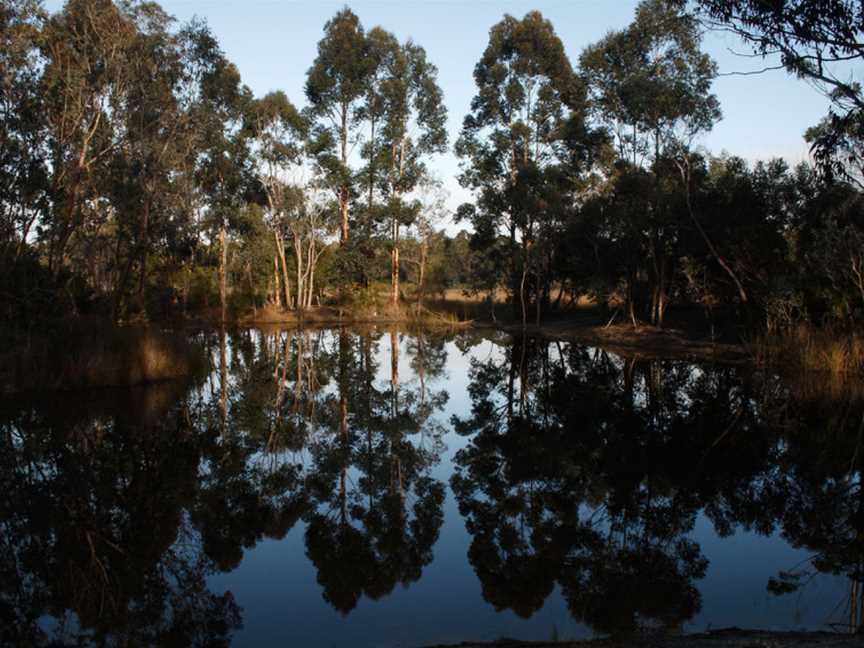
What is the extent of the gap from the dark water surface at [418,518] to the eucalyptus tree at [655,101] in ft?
46.7

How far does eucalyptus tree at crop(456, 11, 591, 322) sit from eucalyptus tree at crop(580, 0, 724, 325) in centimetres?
545

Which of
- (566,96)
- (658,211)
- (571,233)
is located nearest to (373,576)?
(658,211)

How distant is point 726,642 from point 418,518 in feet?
12.8

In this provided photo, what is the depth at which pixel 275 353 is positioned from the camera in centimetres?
2570

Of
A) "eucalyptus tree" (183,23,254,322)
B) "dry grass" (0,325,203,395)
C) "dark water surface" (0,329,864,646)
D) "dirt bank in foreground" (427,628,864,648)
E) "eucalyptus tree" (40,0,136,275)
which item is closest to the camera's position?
"dirt bank in foreground" (427,628,864,648)

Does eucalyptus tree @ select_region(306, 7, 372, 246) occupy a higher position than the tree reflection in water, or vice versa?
eucalyptus tree @ select_region(306, 7, 372, 246)

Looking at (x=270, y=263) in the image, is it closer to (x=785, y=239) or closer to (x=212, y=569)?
(x=785, y=239)

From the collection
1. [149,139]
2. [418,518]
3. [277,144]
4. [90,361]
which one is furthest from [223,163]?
[418,518]

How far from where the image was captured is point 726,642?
4613 mm

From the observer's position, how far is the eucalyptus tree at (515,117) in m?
39.6

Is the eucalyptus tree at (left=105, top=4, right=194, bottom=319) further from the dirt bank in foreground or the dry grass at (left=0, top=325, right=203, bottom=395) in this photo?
the dirt bank in foreground

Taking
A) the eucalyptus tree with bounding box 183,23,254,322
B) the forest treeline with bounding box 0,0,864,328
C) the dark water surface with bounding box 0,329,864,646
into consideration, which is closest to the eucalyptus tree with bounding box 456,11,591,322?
the forest treeline with bounding box 0,0,864,328

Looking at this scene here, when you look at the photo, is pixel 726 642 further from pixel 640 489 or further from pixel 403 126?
pixel 403 126

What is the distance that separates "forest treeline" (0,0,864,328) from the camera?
18.2 m
